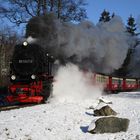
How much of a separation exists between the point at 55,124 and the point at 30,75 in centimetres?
727

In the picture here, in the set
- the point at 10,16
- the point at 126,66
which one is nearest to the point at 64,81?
the point at 126,66

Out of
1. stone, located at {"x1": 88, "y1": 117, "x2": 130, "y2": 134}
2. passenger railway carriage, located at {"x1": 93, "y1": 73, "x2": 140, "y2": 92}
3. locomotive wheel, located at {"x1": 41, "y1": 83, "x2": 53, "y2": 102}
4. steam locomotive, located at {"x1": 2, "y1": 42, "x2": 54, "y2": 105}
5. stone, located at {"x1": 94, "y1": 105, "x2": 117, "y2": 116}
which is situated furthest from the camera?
passenger railway carriage, located at {"x1": 93, "y1": 73, "x2": 140, "y2": 92}

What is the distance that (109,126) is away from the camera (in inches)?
432

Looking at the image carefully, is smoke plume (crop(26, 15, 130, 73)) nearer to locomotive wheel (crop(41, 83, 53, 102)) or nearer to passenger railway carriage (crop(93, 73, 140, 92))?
passenger railway carriage (crop(93, 73, 140, 92))

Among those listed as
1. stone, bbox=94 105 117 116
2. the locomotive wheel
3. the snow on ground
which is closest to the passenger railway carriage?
the locomotive wheel

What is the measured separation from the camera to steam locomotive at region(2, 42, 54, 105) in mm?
18719

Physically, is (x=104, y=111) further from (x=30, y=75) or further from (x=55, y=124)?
(x=30, y=75)

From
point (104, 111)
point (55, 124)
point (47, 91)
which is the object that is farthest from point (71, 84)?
point (55, 124)

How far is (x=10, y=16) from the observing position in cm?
3488

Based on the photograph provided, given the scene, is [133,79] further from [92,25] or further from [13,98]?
[13,98]

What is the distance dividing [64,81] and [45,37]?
2.48m

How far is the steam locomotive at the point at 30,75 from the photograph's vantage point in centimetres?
1872

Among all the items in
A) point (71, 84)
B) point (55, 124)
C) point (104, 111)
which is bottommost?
point (55, 124)

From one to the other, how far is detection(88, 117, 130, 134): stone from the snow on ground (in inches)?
6.8
